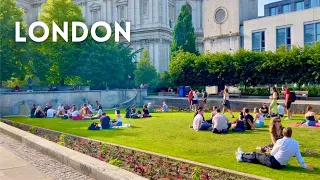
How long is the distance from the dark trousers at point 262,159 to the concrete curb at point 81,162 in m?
4.51

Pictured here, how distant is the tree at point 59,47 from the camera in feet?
150

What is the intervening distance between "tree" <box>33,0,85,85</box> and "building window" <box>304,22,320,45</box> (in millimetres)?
29776

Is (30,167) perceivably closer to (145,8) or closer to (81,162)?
(81,162)

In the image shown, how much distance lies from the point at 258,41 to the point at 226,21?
22.6ft

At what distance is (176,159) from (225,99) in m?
13.6

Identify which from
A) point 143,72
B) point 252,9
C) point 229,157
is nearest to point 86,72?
point 143,72

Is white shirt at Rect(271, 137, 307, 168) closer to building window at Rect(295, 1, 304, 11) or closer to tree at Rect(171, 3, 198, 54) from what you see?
tree at Rect(171, 3, 198, 54)

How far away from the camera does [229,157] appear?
10.8m

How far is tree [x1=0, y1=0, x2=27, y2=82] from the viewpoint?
40.3 metres

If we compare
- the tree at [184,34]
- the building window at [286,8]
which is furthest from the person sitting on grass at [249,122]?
the building window at [286,8]

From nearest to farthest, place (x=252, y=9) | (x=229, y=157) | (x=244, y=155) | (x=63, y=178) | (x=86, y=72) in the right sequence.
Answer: (x=63, y=178) < (x=244, y=155) < (x=229, y=157) < (x=86, y=72) < (x=252, y=9)

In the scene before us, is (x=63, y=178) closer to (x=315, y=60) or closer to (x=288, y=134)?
(x=288, y=134)

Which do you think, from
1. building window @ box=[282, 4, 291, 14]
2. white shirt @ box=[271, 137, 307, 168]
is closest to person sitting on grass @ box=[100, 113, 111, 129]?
white shirt @ box=[271, 137, 307, 168]

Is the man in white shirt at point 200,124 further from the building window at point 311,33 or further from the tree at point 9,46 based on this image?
the tree at point 9,46
